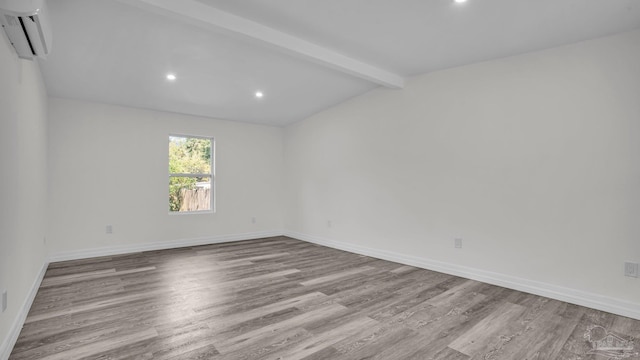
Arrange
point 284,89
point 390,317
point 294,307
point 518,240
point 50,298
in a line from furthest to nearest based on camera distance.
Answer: point 284,89 < point 518,240 < point 50,298 < point 294,307 < point 390,317

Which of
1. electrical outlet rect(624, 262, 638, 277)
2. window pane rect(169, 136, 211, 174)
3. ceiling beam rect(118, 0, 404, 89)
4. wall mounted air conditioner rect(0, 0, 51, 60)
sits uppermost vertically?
ceiling beam rect(118, 0, 404, 89)

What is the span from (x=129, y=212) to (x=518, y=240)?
5.21 m

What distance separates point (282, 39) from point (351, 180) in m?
2.59

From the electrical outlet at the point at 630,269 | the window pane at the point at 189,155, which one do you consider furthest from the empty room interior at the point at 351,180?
the window pane at the point at 189,155

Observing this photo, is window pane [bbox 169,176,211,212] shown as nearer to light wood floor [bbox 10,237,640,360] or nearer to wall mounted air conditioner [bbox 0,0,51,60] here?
light wood floor [bbox 10,237,640,360]

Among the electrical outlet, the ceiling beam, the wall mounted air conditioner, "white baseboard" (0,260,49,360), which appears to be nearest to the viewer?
the wall mounted air conditioner

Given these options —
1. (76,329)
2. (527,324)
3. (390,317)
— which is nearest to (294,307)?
(390,317)

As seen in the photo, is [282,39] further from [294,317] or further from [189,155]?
A: [189,155]

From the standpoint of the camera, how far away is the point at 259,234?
6.25 meters

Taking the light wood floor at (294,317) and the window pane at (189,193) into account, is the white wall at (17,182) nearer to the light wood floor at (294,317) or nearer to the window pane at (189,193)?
the light wood floor at (294,317)

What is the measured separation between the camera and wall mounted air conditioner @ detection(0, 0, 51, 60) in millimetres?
1657

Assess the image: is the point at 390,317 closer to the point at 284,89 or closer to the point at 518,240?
the point at 518,240

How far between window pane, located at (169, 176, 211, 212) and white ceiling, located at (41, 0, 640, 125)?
1.54 m

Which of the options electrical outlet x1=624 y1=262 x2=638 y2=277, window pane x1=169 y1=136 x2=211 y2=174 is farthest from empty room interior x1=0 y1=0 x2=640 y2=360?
window pane x1=169 y1=136 x2=211 y2=174
